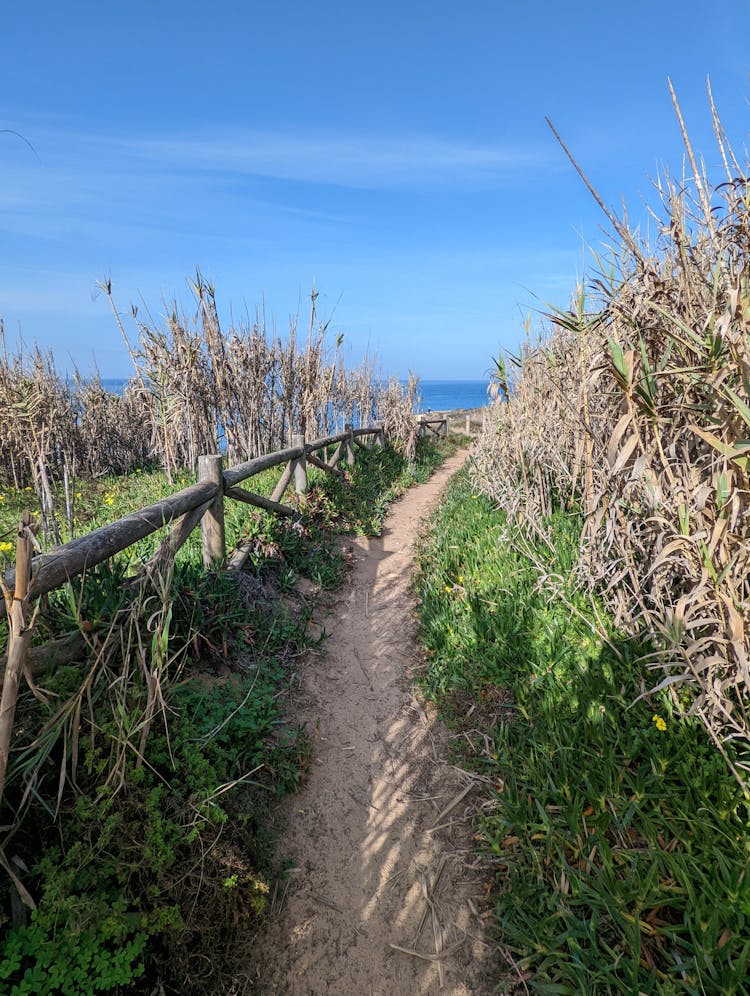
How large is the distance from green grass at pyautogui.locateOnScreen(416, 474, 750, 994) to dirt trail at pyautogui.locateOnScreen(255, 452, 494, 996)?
0.64ft

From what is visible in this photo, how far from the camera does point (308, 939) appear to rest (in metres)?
2.20

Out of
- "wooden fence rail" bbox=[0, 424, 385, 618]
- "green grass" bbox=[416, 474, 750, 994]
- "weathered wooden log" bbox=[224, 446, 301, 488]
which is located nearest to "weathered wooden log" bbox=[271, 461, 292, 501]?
"wooden fence rail" bbox=[0, 424, 385, 618]

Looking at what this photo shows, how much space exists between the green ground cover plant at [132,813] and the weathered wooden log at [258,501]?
1.54 m

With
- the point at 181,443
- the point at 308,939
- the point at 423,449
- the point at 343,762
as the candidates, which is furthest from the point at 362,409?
the point at 308,939

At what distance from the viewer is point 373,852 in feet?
8.56

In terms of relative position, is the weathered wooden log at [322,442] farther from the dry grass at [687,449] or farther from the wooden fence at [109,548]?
the dry grass at [687,449]

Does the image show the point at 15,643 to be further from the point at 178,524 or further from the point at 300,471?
the point at 300,471

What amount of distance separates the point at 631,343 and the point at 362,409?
42.3 feet

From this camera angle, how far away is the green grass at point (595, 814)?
1.77 metres

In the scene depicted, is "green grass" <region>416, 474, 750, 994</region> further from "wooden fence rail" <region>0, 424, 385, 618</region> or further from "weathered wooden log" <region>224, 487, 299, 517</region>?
"weathered wooden log" <region>224, 487, 299, 517</region>

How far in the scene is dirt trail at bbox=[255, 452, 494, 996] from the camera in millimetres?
2098

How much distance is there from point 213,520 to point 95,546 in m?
1.76

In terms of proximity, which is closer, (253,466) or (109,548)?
(109,548)

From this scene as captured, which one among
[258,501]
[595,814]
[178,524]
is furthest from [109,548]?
[595,814]
